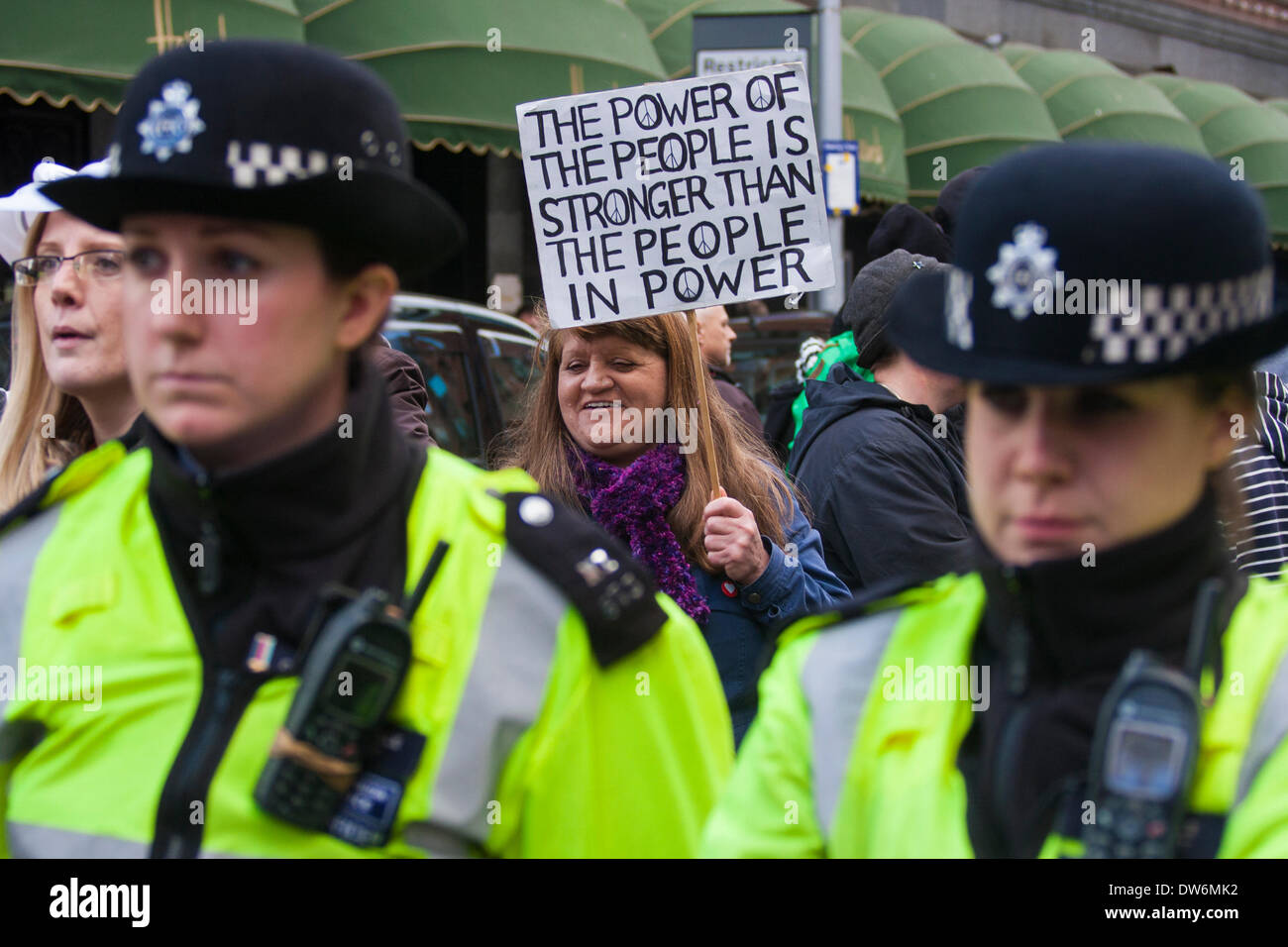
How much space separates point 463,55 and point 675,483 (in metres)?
7.48

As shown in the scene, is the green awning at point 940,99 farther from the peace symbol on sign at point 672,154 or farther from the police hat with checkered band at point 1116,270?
the police hat with checkered band at point 1116,270

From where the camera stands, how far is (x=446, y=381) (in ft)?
20.1

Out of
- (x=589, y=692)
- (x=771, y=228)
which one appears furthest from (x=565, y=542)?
(x=771, y=228)

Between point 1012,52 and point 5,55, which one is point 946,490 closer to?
point 5,55

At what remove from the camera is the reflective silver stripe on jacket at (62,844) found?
172 centimetres

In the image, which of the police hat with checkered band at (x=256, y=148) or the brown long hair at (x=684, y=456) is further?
the brown long hair at (x=684, y=456)

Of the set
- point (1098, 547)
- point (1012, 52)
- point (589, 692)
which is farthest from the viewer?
point (1012, 52)

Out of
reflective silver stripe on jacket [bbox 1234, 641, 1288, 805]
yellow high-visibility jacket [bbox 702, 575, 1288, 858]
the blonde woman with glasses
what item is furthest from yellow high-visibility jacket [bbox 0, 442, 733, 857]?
the blonde woman with glasses

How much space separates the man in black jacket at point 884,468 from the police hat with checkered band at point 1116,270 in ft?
6.87

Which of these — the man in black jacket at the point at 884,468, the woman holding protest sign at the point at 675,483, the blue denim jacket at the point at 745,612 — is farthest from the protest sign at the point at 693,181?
the blue denim jacket at the point at 745,612

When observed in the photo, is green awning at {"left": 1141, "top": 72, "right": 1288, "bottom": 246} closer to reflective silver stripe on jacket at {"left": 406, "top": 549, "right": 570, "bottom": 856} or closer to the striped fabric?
the striped fabric

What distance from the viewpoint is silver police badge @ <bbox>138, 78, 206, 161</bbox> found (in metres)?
1.72

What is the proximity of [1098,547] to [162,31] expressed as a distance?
804 centimetres

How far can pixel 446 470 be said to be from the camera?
2.00m
